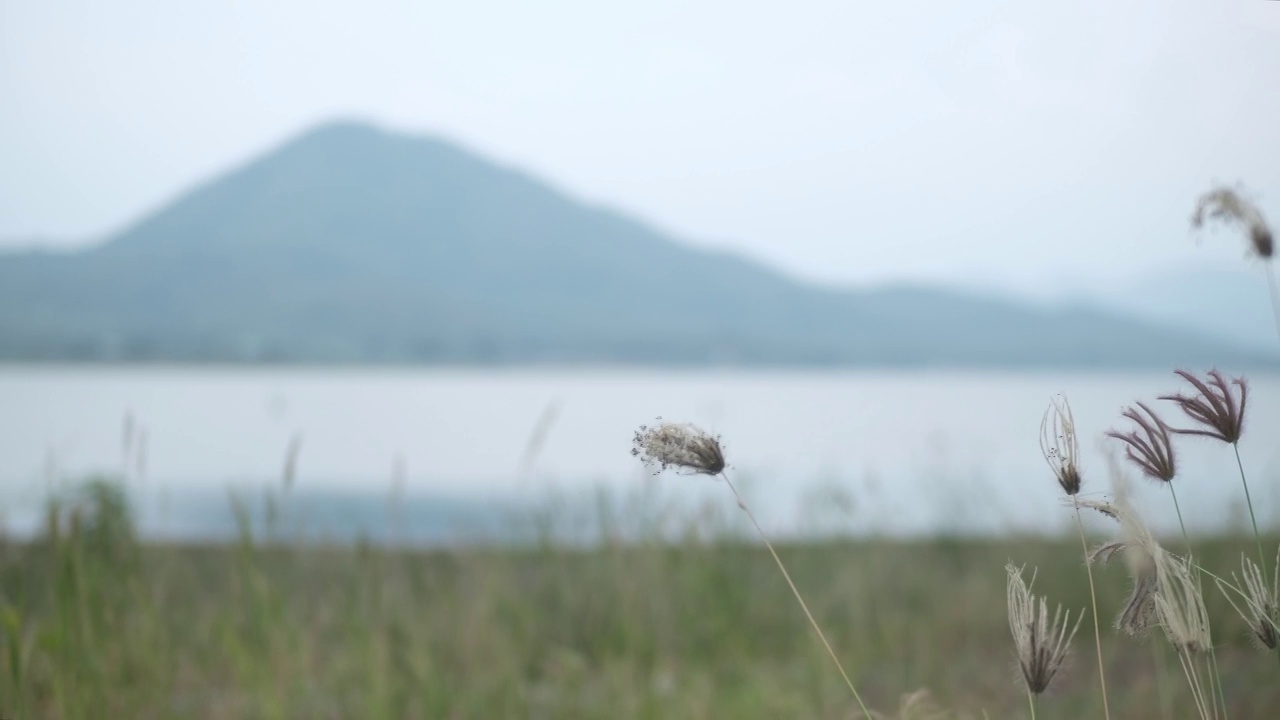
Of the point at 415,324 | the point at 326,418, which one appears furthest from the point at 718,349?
the point at 326,418

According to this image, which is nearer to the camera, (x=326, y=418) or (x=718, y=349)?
(x=326, y=418)

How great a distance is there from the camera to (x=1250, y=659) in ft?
12.2

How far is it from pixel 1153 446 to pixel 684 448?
0.35 m

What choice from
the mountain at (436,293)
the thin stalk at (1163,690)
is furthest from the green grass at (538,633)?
the mountain at (436,293)

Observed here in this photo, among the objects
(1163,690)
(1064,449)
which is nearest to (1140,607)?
(1064,449)

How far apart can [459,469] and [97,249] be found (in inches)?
2530

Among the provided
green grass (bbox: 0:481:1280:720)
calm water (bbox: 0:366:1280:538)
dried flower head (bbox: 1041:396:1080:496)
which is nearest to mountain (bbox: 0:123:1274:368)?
calm water (bbox: 0:366:1280:538)

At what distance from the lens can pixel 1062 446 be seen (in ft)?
2.53

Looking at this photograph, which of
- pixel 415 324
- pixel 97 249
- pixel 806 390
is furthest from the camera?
pixel 97 249

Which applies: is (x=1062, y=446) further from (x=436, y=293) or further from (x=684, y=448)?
(x=436, y=293)

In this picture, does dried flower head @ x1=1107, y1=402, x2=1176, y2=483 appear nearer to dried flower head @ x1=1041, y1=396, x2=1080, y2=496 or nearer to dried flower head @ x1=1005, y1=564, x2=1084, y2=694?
dried flower head @ x1=1041, y1=396, x2=1080, y2=496

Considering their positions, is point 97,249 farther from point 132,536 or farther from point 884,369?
point 132,536

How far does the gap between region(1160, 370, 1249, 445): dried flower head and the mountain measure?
2883 centimetres

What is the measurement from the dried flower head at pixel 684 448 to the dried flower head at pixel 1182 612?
301 mm
